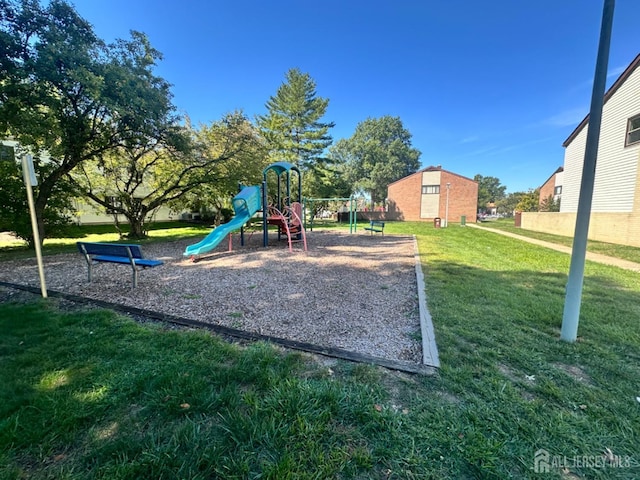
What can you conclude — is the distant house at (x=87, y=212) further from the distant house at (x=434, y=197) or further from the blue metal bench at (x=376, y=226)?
the distant house at (x=434, y=197)

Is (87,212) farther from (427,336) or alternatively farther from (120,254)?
A: (427,336)

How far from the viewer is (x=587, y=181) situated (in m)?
2.97

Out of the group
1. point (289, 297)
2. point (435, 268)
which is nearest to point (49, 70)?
point (289, 297)

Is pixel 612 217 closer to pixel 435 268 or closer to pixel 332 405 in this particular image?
pixel 435 268

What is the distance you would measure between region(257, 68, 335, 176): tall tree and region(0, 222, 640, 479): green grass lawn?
28.3 meters

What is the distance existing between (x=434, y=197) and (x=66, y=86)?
35.4m

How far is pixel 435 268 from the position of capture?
7.24 meters

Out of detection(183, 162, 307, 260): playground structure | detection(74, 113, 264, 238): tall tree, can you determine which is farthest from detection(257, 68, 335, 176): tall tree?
detection(183, 162, 307, 260): playground structure

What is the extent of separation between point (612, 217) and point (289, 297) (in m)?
16.0

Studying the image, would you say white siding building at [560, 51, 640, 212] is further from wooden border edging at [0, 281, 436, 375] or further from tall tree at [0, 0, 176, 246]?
tall tree at [0, 0, 176, 246]

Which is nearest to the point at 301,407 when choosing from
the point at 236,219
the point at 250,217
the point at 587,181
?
the point at 587,181

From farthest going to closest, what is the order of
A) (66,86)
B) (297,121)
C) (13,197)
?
1. (297,121)
2. (13,197)
3. (66,86)

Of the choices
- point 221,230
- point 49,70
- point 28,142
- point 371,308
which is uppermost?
point 49,70

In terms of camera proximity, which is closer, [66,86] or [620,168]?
[66,86]
